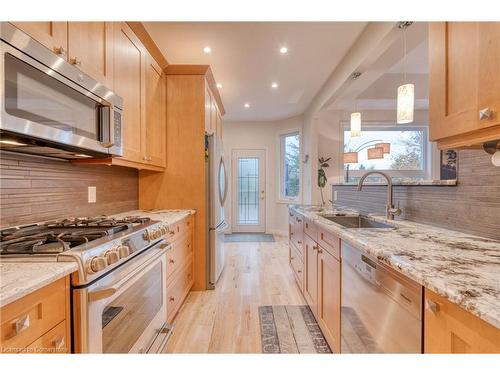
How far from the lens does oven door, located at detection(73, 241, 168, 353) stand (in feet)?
3.00

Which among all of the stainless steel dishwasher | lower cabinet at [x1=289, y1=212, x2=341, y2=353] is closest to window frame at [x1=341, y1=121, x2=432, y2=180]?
lower cabinet at [x1=289, y1=212, x2=341, y2=353]

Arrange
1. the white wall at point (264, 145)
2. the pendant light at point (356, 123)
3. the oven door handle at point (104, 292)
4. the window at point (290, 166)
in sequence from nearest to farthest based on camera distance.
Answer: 1. the oven door handle at point (104, 292)
2. the pendant light at point (356, 123)
3. the window at point (290, 166)
4. the white wall at point (264, 145)

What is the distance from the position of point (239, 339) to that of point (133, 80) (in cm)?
216

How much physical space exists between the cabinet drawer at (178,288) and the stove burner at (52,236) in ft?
2.43

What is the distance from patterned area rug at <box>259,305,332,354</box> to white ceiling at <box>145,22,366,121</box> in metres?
2.64

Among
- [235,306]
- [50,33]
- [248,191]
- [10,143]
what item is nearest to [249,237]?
[248,191]

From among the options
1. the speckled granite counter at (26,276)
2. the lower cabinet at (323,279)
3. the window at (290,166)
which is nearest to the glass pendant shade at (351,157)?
the window at (290,166)

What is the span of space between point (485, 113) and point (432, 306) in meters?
0.67

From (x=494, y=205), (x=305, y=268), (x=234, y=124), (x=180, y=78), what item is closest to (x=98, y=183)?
(x=180, y=78)

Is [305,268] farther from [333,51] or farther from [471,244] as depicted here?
[333,51]

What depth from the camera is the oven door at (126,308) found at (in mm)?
914

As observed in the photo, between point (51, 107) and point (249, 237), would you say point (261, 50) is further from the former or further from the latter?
point (249, 237)

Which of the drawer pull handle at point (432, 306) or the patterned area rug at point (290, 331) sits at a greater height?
the drawer pull handle at point (432, 306)

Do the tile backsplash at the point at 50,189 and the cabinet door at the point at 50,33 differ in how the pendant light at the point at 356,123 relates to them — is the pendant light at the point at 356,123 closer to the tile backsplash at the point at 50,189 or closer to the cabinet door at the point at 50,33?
the tile backsplash at the point at 50,189
